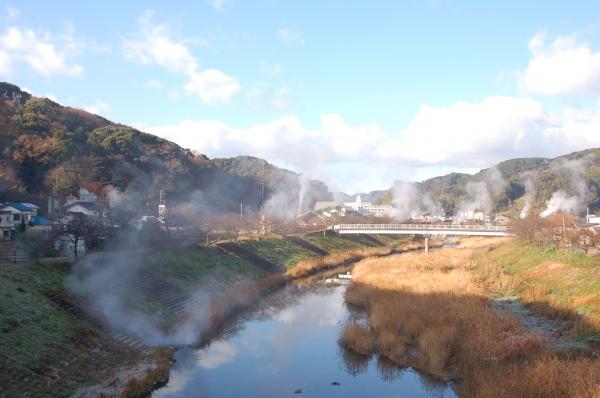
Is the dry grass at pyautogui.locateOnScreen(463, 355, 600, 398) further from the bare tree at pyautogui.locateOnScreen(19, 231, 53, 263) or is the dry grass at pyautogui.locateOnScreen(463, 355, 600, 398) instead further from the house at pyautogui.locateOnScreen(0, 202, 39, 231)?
the house at pyautogui.locateOnScreen(0, 202, 39, 231)

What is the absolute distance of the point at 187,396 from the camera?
17484 mm

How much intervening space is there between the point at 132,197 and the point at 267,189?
5457 cm

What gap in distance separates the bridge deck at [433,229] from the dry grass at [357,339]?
3920 cm

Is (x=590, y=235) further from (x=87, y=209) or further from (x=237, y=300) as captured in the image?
(x=87, y=209)

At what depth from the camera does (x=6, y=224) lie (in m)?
42.2


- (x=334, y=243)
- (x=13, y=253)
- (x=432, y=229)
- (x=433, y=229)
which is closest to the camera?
(x=13, y=253)

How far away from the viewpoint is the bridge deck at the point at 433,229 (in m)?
59.0

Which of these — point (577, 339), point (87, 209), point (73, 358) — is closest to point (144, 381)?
point (73, 358)

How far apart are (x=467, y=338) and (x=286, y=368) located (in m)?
8.00

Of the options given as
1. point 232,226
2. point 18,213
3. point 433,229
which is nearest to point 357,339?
point 18,213

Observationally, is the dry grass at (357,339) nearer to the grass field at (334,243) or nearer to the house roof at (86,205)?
the house roof at (86,205)

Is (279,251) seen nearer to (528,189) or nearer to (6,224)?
(6,224)

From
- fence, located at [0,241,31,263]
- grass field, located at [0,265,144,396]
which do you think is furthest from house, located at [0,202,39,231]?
grass field, located at [0,265,144,396]

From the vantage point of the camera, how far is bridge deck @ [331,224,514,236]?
59.0 meters
